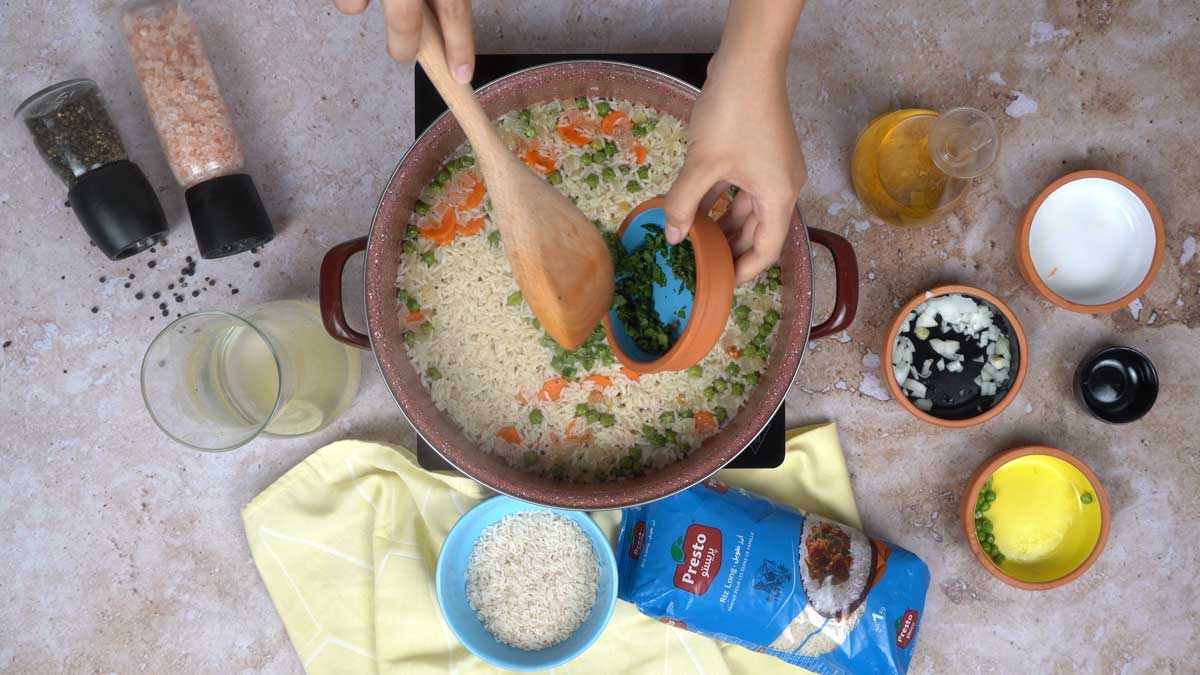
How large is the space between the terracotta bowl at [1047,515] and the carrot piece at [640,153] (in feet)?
4.26

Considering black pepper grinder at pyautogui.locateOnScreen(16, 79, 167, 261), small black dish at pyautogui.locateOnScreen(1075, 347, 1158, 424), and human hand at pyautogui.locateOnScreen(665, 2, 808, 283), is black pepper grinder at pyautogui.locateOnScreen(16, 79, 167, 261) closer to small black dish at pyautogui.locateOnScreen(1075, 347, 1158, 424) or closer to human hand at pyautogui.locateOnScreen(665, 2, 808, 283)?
human hand at pyautogui.locateOnScreen(665, 2, 808, 283)

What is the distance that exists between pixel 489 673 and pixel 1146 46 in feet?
8.70

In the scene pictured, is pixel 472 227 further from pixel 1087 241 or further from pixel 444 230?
pixel 1087 241

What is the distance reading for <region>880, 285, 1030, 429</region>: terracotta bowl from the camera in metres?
2.16

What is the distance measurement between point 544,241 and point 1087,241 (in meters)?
1.64

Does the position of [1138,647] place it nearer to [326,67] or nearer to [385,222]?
[385,222]

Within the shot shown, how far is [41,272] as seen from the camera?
90.8 inches

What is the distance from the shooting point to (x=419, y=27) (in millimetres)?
1151

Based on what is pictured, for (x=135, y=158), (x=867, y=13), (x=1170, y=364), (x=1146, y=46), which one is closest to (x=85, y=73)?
(x=135, y=158)

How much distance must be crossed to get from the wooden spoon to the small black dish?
59.5 inches

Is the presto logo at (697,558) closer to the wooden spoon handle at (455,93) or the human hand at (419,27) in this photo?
the wooden spoon handle at (455,93)

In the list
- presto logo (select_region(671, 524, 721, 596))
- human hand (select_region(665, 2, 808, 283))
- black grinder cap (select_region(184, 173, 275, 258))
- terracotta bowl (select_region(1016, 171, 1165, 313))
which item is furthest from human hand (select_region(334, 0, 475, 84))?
terracotta bowl (select_region(1016, 171, 1165, 313))

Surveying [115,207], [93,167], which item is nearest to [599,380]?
[115,207]

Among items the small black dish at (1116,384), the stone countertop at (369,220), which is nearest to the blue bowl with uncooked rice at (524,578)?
the stone countertop at (369,220)
